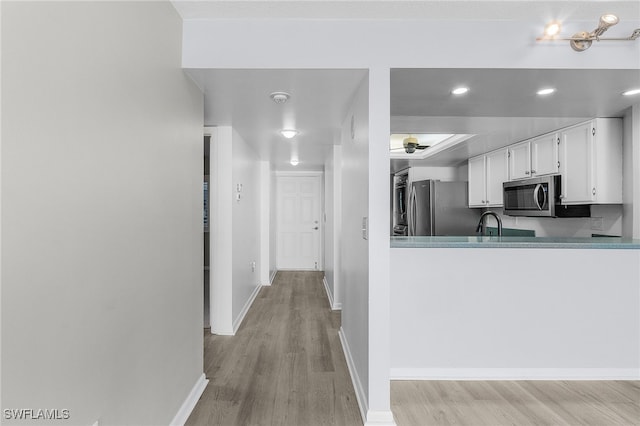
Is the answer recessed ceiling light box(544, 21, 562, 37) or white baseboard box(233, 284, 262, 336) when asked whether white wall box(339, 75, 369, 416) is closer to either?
recessed ceiling light box(544, 21, 562, 37)

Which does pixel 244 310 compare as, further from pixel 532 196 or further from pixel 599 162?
pixel 599 162

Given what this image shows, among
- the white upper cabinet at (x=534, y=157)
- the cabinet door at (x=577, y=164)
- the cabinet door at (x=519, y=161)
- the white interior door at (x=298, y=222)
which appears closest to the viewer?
the cabinet door at (x=577, y=164)

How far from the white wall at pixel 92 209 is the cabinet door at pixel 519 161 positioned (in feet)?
11.7

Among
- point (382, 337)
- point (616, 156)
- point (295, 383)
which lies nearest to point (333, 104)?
point (382, 337)

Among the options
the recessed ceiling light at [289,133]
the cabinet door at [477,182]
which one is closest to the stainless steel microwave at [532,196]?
the cabinet door at [477,182]

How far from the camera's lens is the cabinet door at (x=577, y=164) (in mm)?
2914

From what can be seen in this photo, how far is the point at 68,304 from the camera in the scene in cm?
102

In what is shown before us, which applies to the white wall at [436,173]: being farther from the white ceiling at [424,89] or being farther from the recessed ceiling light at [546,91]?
the recessed ceiling light at [546,91]

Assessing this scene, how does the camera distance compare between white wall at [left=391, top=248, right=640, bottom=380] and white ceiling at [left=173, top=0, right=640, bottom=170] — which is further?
white wall at [left=391, top=248, right=640, bottom=380]

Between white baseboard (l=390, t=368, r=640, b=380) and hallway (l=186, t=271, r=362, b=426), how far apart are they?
1.73 feet

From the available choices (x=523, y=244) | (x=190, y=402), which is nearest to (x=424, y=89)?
(x=523, y=244)

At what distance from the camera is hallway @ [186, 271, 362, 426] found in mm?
2010

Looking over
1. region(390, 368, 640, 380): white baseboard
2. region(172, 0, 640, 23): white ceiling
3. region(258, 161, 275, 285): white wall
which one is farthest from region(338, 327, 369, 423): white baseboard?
region(258, 161, 275, 285): white wall

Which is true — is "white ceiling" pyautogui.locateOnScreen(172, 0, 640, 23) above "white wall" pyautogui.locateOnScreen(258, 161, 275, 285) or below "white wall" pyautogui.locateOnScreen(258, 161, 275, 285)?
above
